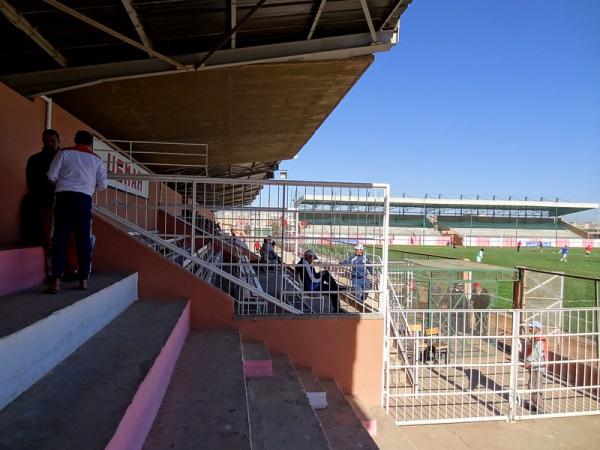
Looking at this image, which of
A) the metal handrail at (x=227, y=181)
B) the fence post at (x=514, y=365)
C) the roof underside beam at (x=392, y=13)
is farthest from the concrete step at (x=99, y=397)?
the fence post at (x=514, y=365)

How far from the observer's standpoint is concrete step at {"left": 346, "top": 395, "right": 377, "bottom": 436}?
4.62m

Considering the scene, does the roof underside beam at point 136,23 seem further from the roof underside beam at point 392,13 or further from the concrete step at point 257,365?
the concrete step at point 257,365

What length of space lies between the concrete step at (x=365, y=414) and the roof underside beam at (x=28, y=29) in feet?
17.7

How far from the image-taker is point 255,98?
7.34 meters

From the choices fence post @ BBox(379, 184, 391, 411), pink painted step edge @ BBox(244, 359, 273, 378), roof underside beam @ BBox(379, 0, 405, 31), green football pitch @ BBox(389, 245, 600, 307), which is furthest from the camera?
green football pitch @ BBox(389, 245, 600, 307)

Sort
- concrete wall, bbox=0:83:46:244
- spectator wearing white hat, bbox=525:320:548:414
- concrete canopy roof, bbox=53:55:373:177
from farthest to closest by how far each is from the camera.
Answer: spectator wearing white hat, bbox=525:320:548:414, concrete canopy roof, bbox=53:55:373:177, concrete wall, bbox=0:83:46:244

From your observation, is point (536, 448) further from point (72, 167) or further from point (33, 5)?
point (33, 5)

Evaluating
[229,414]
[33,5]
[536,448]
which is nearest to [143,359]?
[229,414]

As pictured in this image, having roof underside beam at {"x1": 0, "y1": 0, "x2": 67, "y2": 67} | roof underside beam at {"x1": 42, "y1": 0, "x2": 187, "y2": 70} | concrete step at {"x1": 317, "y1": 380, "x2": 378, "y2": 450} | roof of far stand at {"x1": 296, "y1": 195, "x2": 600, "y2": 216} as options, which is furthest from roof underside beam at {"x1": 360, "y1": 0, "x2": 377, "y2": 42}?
roof of far stand at {"x1": 296, "y1": 195, "x2": 600, "y2": 216}

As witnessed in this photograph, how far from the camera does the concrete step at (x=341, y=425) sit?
373cm

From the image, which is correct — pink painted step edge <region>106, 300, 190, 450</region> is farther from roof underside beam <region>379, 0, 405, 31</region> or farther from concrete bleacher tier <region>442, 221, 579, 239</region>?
concrete bleacher tier <region>442, 221, 579, 239</region>

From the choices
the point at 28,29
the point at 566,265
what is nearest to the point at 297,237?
the point at 28,29

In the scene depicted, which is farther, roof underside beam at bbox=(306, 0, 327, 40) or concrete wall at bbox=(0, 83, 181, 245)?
roof underside beam at bbox=(306, 0, 327, 40)

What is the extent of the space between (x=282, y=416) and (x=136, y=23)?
4.27 meters
